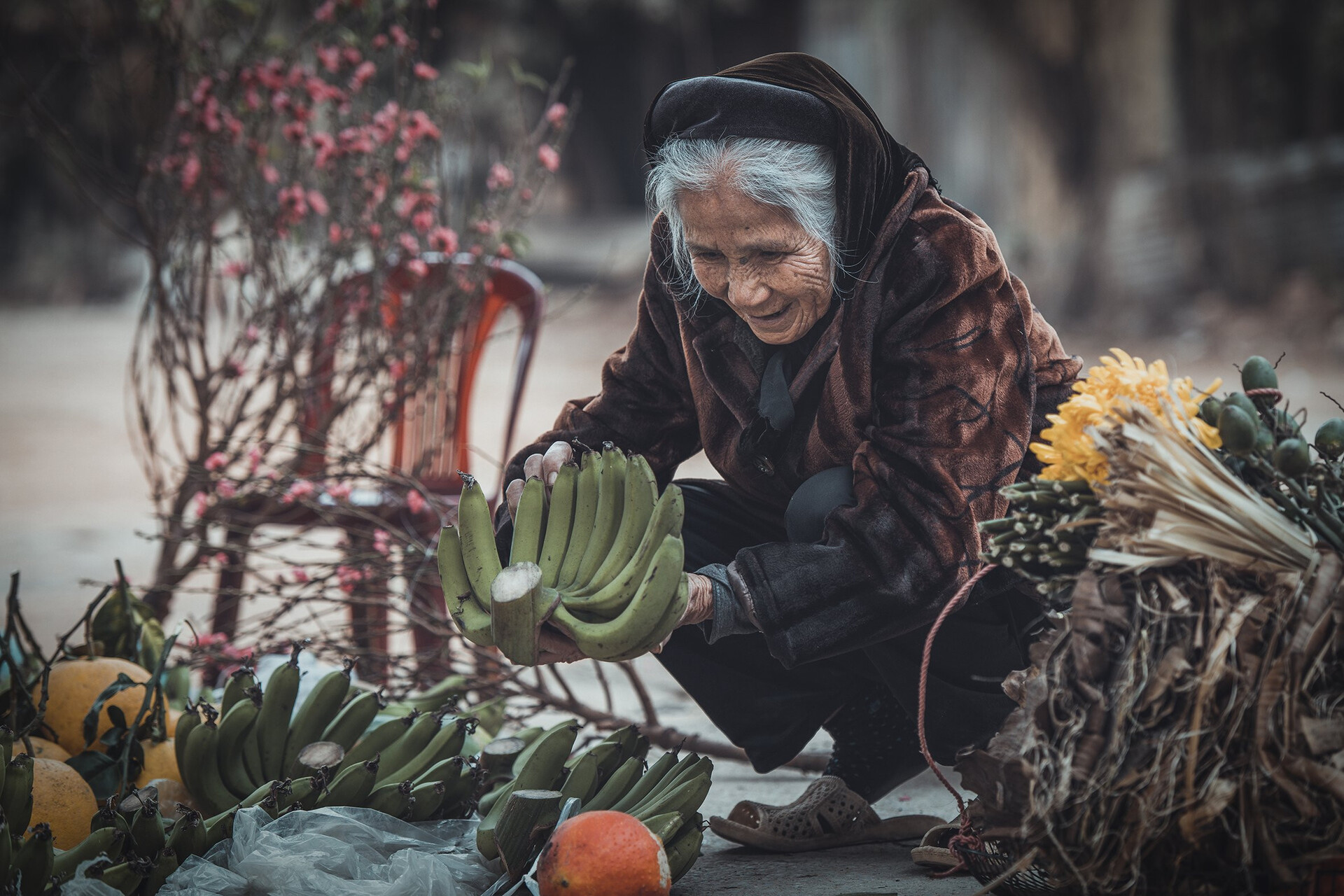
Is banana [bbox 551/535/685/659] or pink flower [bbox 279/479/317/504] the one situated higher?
banana [bbox 551/535/685/659]

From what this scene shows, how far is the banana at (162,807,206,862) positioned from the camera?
5.72ft

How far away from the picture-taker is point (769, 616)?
180cm

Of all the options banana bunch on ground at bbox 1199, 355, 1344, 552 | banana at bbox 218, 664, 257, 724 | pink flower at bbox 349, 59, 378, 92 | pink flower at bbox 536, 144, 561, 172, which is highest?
pink flower at bbox 349, 59, 378, 92

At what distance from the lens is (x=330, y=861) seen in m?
1.74

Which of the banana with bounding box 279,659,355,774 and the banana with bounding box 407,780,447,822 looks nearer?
the banana with bounding box 407,780,447,822

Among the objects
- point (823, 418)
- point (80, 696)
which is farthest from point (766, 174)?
point (80, 696)

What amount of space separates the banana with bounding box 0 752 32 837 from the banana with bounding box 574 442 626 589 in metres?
0.96

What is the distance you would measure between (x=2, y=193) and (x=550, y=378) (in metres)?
7.23

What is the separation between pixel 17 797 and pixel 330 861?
51cm

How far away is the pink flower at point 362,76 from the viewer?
3.54 meters

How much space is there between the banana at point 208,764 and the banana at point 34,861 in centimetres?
37

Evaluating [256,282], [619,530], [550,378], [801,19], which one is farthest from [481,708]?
[801,19]

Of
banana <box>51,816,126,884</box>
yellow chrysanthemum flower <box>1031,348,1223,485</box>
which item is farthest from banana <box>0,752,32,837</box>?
yellow chrysanthemum flower <box>1031,348,1223,485</box>

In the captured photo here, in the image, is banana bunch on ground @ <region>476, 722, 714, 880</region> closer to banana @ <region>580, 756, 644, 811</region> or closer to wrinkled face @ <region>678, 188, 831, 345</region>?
banana @ <region>580, 756, 644, 811</region>
